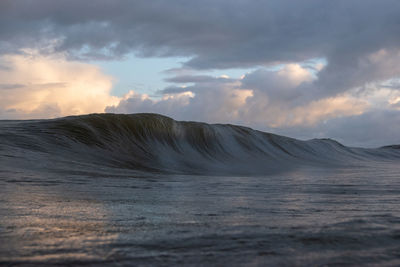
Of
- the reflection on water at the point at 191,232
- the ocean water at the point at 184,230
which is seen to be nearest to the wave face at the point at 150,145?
the ocean water at the point at 184,230

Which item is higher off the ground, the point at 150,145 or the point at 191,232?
the point at 150,145

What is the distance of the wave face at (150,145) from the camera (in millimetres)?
7994

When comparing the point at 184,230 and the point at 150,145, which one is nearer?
the point at 184,230

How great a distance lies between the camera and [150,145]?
1164 cm

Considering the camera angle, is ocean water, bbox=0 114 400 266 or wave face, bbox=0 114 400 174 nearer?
ocean water, bbox=0 114 400 266

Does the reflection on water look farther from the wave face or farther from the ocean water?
the wave face

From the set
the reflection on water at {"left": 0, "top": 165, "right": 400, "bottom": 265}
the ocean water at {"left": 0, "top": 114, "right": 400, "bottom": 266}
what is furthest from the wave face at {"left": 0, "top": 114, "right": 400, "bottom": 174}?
the reflection on water at {"left": 0, "top": 165, "right": 400, "bottom": 265}

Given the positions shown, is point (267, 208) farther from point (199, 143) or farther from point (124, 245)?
point (199, 143)

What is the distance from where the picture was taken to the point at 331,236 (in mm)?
1798

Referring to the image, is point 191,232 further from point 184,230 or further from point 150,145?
point 150,145

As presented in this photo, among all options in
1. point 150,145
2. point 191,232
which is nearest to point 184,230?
point 191,232

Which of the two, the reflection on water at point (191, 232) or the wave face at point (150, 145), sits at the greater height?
the wave face at point (150, 145)

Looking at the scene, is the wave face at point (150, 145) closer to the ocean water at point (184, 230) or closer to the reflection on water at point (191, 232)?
the ocean water at point (184, 230)

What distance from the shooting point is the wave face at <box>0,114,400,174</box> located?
26.2 ft
